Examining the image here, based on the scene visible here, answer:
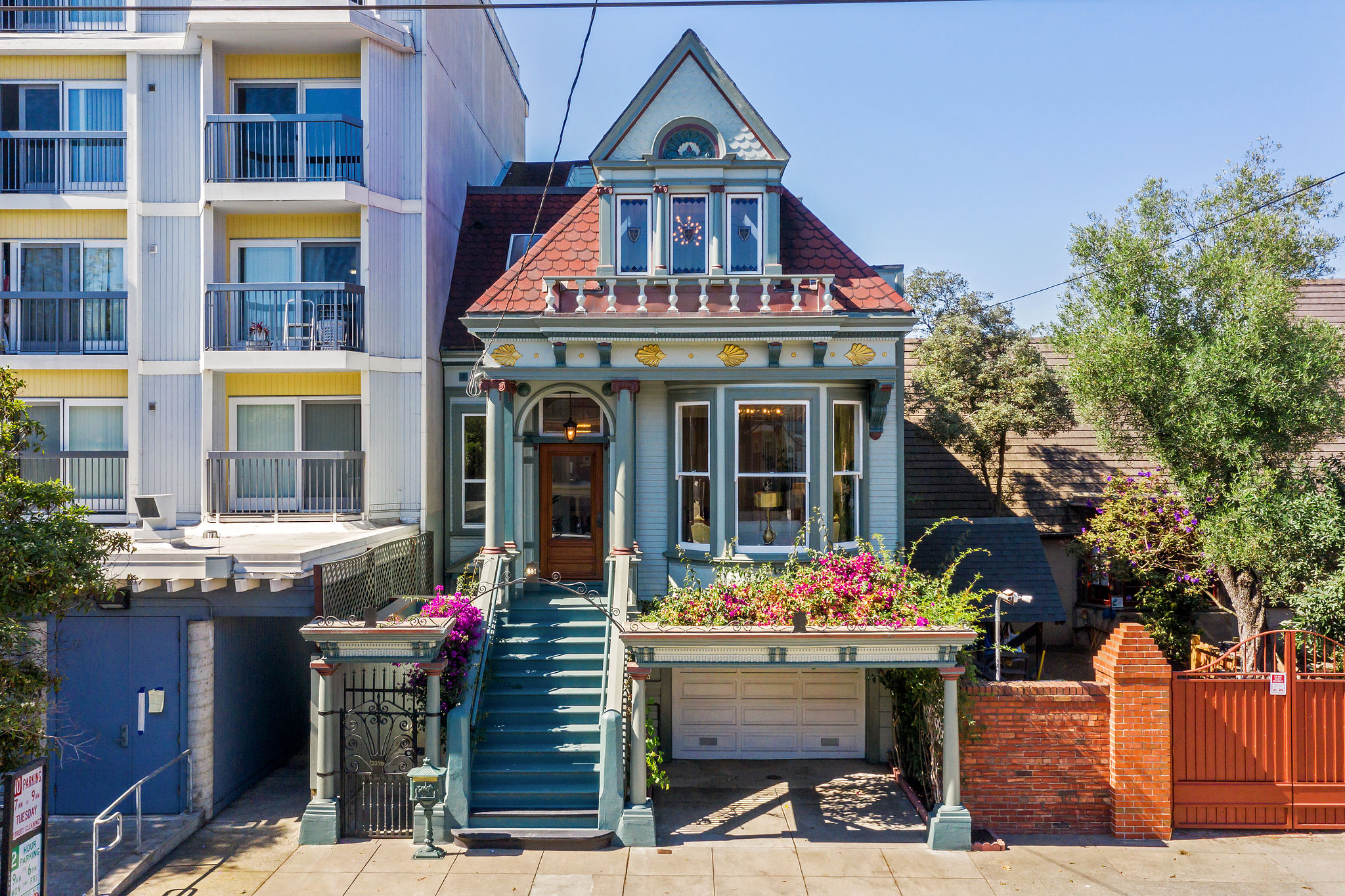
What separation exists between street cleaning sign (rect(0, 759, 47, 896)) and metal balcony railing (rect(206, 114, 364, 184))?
33.8ft

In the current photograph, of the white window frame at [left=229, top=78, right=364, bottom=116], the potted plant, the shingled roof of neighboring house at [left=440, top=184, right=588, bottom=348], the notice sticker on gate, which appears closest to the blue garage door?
the potted plant

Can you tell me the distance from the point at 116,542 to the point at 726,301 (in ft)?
27.5

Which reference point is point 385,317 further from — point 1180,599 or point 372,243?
point 1180,599

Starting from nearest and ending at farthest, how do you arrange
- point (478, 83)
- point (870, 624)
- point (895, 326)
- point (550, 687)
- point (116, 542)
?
point (116, 542) < point (870, 624) < point (550, 687) < point (895, 326) < point (478, 83)

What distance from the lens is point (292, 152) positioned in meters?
14.5

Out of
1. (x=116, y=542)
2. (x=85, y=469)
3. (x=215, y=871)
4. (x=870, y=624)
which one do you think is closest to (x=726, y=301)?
(x=870, y=624)

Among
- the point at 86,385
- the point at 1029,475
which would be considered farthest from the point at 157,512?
the point at 1029,475

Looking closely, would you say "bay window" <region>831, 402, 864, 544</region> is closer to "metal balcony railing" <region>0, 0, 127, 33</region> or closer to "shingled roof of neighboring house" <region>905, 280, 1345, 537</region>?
"shingled roof of neighboring house" <region>905, 280, 1345, 537</region>

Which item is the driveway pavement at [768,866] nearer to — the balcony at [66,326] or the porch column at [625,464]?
the porch column at [625,464]

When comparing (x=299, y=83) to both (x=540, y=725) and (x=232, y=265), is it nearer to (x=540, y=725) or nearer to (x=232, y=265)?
(x=232, y=265)

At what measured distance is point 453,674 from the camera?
32.8 feet

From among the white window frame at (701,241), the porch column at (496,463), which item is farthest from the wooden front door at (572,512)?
the white window frame at (701,241)

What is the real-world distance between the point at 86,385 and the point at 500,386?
798cm

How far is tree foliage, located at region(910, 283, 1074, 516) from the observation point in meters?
17.2
